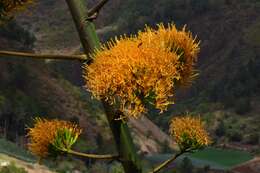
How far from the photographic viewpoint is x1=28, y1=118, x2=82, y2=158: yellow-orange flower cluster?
503 cm

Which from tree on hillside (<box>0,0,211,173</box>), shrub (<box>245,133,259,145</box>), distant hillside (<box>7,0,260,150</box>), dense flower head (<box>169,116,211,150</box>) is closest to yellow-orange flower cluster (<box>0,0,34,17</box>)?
tree on hillside (<box>0,0,211,173</box>)

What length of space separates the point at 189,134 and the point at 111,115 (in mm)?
728

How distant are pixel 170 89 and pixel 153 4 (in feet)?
568

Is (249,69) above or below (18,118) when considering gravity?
above

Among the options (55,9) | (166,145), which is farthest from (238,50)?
(55,9)

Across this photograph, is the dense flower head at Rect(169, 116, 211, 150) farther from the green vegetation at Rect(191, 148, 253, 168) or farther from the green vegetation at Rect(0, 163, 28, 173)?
the green vegetation at Rect(191, 148, 253, 168)

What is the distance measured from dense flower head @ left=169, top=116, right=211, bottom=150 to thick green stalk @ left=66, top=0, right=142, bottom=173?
0.41 meters

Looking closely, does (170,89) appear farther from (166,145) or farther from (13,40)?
(166,145)

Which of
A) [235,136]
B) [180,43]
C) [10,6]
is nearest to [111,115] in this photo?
[180,43]

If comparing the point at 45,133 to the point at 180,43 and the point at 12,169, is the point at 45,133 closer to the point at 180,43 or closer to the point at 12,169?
the point at 180,43

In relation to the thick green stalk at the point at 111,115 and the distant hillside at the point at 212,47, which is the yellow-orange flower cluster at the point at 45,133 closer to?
the thick green stalk at the point at 111,115

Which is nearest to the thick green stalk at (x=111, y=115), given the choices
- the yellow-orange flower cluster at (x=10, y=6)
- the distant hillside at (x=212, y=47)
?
the yellow-orange flower cluster at (x=10, y=6)

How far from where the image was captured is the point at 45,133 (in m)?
5.03

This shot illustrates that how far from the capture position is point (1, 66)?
8356 centimetres
